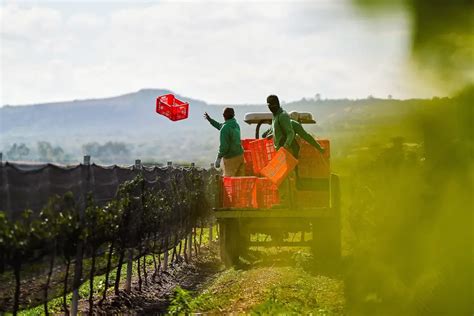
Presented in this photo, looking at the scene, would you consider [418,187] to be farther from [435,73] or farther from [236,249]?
[236,249]

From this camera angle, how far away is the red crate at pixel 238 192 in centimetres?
1383

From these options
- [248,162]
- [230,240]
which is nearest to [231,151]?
[248,162]

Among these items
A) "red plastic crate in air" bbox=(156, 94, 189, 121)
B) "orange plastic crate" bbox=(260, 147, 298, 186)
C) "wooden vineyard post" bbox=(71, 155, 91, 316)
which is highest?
"red plastic crate in air" bbox=(156, 94, 189, 121)

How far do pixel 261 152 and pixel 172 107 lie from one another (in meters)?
1.89

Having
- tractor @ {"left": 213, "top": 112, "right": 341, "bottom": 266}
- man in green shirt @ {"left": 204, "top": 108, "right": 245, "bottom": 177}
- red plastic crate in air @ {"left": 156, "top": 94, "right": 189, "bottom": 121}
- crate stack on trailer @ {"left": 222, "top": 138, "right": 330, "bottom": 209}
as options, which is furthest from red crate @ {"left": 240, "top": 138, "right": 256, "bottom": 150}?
red plastic crate in air @ {"left": 156, "top": 94, "right": 189, "bottom": 121}

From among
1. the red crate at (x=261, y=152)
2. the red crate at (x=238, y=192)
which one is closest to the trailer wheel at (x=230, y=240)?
the red crate at (x=238, y=192)

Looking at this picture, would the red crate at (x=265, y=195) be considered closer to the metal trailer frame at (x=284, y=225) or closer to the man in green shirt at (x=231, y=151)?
the metal trailer frame at (x=284, y=225)

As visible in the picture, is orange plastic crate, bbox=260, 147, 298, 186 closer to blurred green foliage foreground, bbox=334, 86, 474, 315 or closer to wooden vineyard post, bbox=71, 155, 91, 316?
wooden vineyard post, bbox=71, 155, 91, 316

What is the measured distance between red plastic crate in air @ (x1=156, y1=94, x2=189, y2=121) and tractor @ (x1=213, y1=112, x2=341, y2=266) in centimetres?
204

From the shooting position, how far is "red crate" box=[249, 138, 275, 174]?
43.3 ft

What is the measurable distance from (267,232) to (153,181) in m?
2.36

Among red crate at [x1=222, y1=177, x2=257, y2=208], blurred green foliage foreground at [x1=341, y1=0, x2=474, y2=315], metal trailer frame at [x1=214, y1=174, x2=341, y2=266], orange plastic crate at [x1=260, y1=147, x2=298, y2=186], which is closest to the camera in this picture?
blurred green foliage foreground at [x1=341, y1=0, x2=474, y2=315]

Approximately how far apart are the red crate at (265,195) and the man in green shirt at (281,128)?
1.24 meters

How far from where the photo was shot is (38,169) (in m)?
8.71
